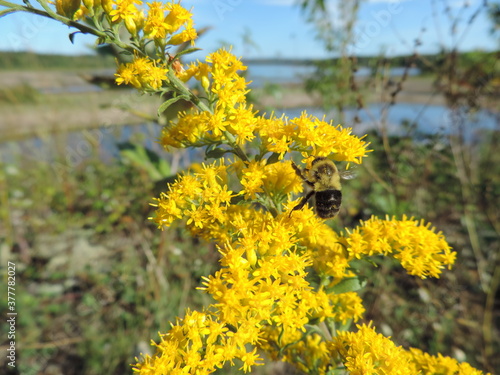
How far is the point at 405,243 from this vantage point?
146 centimetres

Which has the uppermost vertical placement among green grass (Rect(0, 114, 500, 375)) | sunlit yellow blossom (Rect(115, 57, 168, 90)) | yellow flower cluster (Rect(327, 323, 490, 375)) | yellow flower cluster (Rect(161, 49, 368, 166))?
sunlit yellow blossom (Rect(115, 57, 168, 90))

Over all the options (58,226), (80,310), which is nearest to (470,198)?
(80,310)

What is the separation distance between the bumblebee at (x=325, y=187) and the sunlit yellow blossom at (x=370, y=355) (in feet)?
1.95

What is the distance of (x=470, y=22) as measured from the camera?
2781 mm

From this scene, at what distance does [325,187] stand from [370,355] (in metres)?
0.81

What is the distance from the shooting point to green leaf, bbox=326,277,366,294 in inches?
54.0

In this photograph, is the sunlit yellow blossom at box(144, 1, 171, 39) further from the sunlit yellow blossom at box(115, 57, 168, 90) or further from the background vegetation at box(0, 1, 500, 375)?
the background vegetation at box(0, 1, 500, 375)

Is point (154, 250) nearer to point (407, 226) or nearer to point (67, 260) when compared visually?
point (67, 260)

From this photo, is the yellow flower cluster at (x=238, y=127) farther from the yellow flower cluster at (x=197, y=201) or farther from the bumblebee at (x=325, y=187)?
Result: the bumblebee at (x=325, y=187)

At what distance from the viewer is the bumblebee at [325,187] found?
172 cm

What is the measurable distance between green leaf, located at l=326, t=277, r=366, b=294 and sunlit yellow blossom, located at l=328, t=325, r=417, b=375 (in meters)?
0.16

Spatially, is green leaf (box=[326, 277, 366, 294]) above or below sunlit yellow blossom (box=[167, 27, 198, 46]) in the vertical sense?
below

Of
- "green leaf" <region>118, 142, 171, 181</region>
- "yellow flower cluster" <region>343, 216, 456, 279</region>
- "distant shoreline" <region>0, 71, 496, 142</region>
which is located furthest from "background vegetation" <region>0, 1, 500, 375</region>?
"distant shoreline" <region>0, 71, 496, 142</region>

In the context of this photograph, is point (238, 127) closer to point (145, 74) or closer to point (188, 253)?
point (145, 74)
